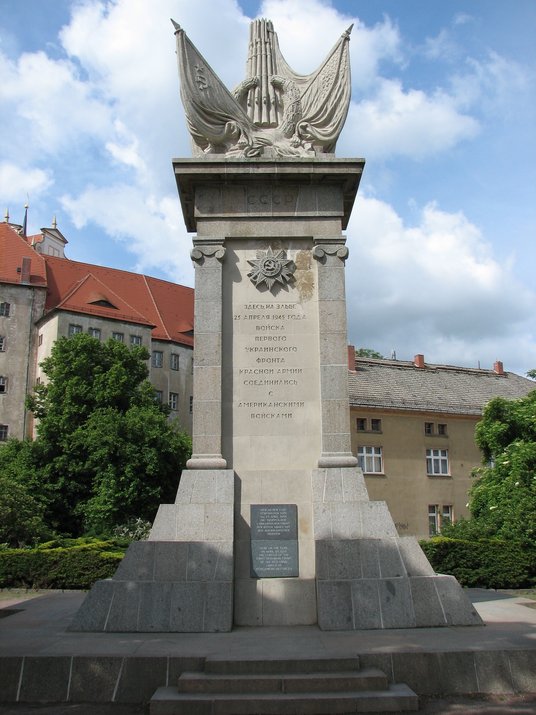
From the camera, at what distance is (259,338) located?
12055mm

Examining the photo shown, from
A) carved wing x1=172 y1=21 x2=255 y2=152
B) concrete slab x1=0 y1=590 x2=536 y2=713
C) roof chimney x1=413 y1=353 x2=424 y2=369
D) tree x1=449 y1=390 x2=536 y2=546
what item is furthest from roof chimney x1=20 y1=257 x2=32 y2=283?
concrete slab x1=0 y1=590 x2=536 y2=713

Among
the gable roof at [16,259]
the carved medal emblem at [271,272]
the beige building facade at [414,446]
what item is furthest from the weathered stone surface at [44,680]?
the gable roof at [16,259]

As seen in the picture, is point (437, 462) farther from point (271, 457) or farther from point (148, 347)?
point (271, 457)

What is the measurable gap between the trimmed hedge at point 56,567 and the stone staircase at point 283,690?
11.9 meters

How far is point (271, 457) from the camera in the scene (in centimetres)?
1147

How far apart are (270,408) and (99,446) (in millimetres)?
31388

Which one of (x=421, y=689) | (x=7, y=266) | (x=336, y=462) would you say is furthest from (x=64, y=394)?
(x=421, y=689)

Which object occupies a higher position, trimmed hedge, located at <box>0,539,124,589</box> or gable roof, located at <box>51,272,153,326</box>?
gable roof, located at <box>51,272,153,326</box>

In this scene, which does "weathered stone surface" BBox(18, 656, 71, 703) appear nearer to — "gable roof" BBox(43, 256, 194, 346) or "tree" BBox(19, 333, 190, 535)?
"tree" BBox(19, 333, 190, 535)

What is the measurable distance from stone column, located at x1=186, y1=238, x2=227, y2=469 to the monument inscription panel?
108 cm

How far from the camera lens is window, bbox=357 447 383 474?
4094 cm

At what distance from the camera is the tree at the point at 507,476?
22.1 meters

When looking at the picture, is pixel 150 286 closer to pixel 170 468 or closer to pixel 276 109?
pixel 170 468

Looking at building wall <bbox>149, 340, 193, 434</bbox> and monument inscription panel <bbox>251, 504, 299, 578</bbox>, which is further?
building wall <bbox>149, 340, 193, 434</bbox>
